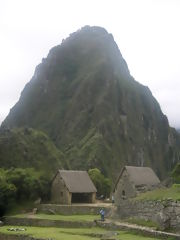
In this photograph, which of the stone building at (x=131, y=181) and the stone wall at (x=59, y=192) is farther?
the stone building at (x=131, y=181)

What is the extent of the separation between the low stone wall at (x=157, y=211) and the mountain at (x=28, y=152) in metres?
36.8

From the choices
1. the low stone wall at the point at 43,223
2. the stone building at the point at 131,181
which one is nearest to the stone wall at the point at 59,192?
the stone building at the point at 131,181

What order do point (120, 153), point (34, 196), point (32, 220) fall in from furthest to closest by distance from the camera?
1. point (120, 153)
2. point (34, 196)
3. point (32, 220)

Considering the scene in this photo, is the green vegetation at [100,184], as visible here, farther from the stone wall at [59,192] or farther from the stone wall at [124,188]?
the stone wall at [59,192]

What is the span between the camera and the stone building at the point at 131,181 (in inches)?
2267

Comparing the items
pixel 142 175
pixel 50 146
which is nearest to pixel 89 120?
pixel 50 146

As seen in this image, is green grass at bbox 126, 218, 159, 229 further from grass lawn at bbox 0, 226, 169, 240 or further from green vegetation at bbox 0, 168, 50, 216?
green vegetation at bbox 0, 168, 50, 216

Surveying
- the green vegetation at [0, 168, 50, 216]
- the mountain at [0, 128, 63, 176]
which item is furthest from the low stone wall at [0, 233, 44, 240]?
the mountain at [0, 128, 63, 176]

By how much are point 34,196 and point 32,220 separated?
1185cm

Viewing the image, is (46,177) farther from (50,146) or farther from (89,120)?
(89,120)

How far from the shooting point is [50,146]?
287 feet

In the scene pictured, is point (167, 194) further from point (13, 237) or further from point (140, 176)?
point (140, 176)

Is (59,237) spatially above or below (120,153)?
below

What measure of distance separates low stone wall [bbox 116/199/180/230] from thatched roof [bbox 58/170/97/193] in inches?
769
